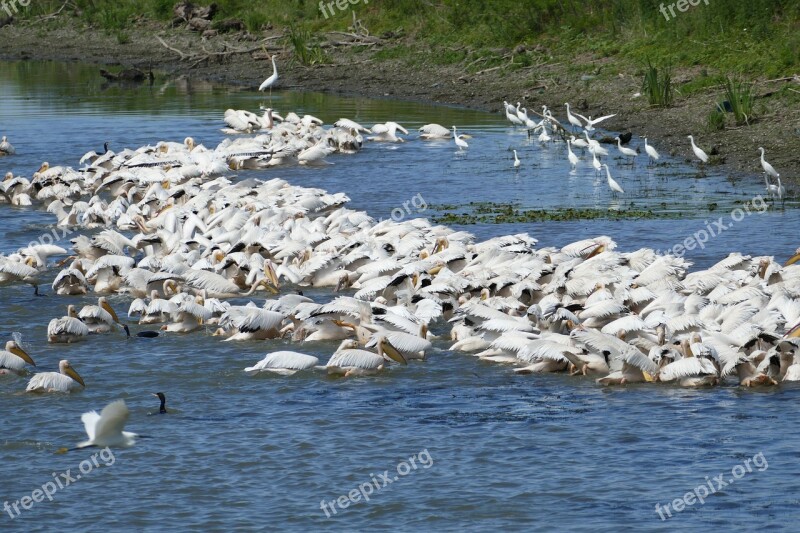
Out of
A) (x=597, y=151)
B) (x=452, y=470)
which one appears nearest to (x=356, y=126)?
(x=597, y=151)

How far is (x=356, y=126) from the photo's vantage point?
23.5m

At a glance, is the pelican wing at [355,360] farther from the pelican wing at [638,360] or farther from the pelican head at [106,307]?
the pelican head at [106,307]

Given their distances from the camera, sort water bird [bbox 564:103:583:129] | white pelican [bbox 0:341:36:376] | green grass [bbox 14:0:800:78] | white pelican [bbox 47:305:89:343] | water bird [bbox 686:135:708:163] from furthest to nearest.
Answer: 1. green grass [bbox 14:0:800:78]
2. water bird [bbox 564:103:583:129]
3. water bird [bbox 686:135:708:163]
4. white pelican [bbox 47:305:89:343]
5. white pelican [bbox 0:341:36:376]

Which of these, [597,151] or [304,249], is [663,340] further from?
[597,151]

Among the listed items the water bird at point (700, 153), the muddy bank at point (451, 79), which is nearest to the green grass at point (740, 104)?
the muddy bank at point (451, 79)

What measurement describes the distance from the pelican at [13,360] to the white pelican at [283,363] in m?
1.76

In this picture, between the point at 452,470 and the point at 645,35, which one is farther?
the point at 645,35

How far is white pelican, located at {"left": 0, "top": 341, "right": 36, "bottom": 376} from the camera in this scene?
977 centimetres

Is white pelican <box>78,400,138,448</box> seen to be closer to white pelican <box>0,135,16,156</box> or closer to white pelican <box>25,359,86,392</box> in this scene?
white pelican <box>25,359,86,392</box>

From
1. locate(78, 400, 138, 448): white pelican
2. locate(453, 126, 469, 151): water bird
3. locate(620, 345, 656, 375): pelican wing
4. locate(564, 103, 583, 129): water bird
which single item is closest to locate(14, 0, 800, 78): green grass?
locate(564, 103, 583, 129): water bird

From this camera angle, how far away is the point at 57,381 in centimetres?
945

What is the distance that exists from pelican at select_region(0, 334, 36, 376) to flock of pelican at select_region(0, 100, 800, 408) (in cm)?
1

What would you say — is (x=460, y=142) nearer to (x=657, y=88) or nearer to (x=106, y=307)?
(x=657, y=88)

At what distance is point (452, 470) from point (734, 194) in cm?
1030
